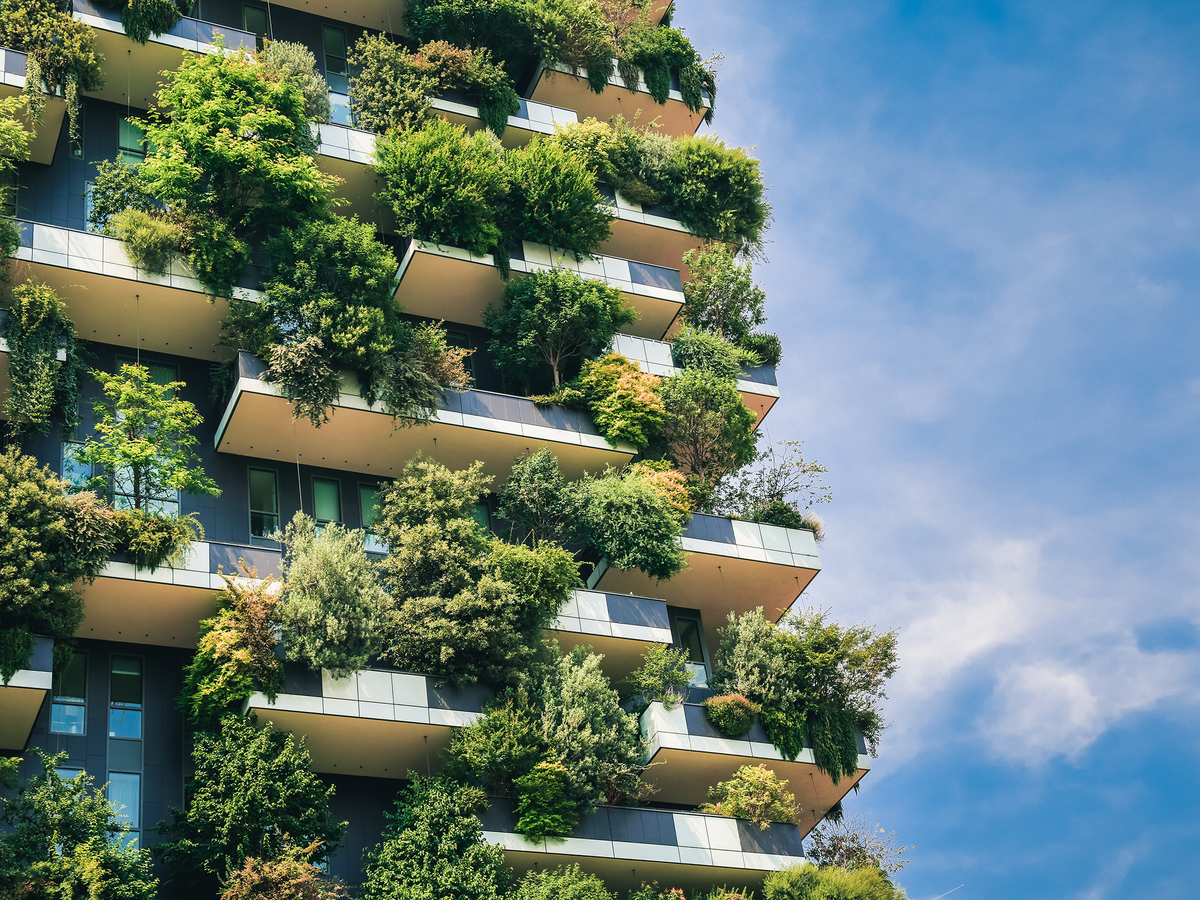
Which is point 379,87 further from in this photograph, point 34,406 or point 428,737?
point 428,737

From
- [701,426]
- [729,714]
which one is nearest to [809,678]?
[729,714]

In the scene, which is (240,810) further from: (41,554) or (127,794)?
(41,554)

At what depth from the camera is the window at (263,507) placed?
31109 mm

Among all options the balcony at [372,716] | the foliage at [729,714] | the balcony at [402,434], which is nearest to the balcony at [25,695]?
the balcony at [372,716]

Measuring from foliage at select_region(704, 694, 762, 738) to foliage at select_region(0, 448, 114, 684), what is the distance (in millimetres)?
14144

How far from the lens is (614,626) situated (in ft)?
105

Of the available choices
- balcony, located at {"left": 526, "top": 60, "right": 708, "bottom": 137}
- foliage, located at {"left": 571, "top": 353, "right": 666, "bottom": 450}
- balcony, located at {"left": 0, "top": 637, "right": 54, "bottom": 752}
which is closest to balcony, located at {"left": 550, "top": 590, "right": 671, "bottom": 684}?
foliage, located at {"left": 571, "top": 353, "right": 666, "bottom": 450}

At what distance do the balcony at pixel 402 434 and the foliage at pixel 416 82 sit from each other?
29.9ft

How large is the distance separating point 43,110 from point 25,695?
15.2 m

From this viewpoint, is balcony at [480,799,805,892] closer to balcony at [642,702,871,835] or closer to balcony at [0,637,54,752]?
balcony at [642,702,871,835]

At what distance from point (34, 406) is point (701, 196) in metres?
21.9

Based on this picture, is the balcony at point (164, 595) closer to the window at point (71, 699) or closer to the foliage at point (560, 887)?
the window at point (71, 699)

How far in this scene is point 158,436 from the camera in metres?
28.4

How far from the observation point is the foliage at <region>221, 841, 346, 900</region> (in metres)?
23.3
